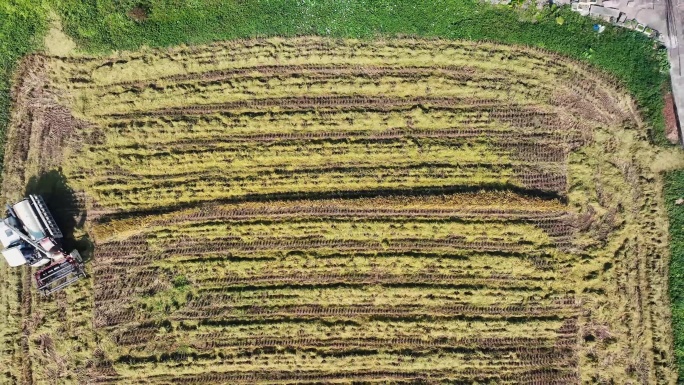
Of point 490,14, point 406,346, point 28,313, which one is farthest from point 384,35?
point 28,313

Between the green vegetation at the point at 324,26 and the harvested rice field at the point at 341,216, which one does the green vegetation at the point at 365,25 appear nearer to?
the green vegetation at the point at 324,26

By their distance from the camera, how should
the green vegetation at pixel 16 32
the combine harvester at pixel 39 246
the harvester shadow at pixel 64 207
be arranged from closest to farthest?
the combine harvester at pixel 39 246 → the harvester shadow at pixel 64 207 → the green vegetation at pixel 16 32

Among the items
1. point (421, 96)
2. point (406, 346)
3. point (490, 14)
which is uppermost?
point (490, 14)

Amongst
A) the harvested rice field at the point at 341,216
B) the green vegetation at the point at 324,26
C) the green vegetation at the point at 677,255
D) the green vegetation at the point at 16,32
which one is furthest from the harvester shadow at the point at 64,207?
the green vegetation at the point at 677,255

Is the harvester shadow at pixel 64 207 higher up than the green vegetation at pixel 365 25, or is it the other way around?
the green vegetation at pixel 365 25

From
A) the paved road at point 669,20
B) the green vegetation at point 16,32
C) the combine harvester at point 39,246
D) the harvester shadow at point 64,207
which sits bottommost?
the combine harvester at point 39,246

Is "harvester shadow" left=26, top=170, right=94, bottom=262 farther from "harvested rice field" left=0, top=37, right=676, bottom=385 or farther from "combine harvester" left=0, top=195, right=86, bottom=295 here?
"combine harvester" left=0, top=195, right=86, bottom=295

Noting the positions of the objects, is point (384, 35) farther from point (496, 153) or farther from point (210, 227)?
point (210, 227)
